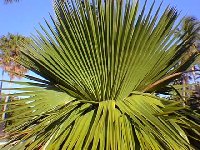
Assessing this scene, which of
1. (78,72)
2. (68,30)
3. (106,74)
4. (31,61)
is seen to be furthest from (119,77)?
(31,61)

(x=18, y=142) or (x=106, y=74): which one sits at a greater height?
(x=106, y=74)

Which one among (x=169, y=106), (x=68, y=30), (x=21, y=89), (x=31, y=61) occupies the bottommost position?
(x=169, y=106)

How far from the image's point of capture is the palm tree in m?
2.96

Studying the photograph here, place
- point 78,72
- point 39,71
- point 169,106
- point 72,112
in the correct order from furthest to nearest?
point 39,71, point 78,72, point 72,112, point 169,106

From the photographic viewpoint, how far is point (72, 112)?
Answer: 320 centimetres

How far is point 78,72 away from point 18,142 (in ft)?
2.95

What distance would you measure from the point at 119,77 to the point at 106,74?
131 mm

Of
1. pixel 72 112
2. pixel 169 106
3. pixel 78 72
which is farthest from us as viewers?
pixel 78 72

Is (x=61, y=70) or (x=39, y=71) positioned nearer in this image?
(x=61, y=70)

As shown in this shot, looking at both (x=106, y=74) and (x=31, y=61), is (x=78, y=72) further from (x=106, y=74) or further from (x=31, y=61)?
(x=31, y=61)

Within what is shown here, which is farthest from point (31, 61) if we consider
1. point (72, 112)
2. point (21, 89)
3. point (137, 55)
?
point (137, 55)

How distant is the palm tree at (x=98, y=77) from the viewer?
9.71 feet

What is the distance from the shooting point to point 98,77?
3328 mm

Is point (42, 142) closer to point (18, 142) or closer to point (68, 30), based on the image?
point (18, 142)
